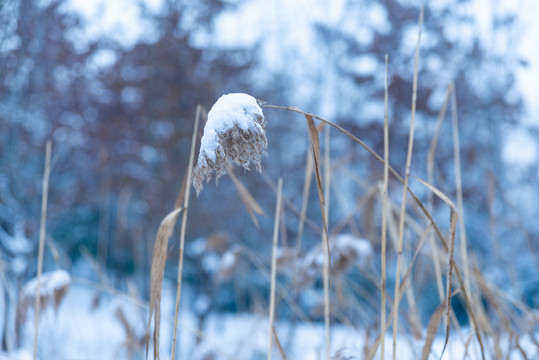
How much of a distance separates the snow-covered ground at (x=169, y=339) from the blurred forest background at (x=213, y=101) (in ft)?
1.01

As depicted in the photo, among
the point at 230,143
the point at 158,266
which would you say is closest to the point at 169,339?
the point at 158,266

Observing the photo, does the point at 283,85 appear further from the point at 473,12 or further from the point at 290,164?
the point at 473,12

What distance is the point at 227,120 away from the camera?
1.61 ft

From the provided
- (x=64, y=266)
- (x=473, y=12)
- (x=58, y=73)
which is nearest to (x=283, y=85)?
(x=473, y=12)

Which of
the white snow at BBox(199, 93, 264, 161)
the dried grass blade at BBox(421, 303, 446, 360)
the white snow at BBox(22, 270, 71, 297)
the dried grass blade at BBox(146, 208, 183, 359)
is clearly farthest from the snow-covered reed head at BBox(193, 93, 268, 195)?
the white snow at BBox(22, 270, 71, 297)

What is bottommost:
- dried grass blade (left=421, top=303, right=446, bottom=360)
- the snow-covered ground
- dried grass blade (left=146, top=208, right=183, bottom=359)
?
the snow-covered ground

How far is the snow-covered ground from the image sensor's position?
1192 mm

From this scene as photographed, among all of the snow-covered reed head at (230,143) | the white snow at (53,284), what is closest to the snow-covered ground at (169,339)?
the white snow at (53,284)

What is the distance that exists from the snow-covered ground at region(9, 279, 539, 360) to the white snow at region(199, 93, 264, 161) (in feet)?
1.67

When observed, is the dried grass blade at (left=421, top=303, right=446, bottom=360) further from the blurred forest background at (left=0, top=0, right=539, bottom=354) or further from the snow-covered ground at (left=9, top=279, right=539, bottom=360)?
the blurred forest background at (left=0, top=0, right=539, bottom=354)

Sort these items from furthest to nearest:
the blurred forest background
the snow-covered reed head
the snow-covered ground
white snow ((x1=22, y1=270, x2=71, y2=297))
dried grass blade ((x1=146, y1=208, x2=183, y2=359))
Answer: the blurred forest background, white snow ((x1=22, y1=270, x2=71, y2=297)), the snow-covered ground, dried grass blade ((x1=146, y1=208, x2=183, y2=359)), the snow-covered reed head

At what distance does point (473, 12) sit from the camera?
4.40 meters

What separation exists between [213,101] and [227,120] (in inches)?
118

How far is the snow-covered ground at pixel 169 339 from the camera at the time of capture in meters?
1.19
